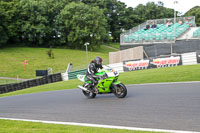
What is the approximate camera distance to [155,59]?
2281 cm

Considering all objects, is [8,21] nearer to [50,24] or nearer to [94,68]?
[50,24]

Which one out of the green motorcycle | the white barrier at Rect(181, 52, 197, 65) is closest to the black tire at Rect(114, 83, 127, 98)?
the green motorcycle

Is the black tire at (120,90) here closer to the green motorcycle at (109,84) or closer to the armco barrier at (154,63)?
the green motorcycle at (109,84)

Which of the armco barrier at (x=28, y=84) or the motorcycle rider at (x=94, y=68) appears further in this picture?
the armco barrier at (x=28, y=84)

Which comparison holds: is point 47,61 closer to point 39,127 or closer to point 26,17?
point 26,17

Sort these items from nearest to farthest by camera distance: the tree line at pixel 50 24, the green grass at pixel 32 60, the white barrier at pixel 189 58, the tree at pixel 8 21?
1. the white barrier at pixel 189 58
2. the green grass at pixel 32 60
3. the tree at pixel 8 21
4. the tree line at pixel 50 24

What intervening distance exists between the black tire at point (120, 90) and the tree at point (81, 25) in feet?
199

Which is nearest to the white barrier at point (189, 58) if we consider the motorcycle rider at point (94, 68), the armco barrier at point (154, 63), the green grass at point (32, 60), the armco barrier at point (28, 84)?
the armco barrier at point (154, 63)

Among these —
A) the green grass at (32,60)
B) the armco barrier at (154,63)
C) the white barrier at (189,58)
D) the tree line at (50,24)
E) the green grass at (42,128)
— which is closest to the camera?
the green grass at (42,128)

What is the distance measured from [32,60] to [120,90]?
49.5m

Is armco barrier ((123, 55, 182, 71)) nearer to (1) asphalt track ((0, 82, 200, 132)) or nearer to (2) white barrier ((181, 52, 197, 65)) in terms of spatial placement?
(2) white barrier ((181, 52, 197, 65))

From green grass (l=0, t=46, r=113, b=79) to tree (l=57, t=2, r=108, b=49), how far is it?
660 cm

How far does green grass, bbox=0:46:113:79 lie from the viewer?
4651 cm

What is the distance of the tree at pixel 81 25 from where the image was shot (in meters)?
70.4
